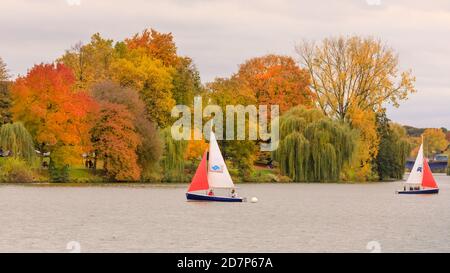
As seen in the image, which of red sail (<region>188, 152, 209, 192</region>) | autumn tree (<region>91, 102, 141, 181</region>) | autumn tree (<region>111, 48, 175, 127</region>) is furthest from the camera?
autumn tree (<region>111, 48, 175, 127</region>)

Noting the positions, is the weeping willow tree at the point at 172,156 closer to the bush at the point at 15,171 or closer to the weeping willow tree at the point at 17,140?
the weeping willow tree at the point at 17,140

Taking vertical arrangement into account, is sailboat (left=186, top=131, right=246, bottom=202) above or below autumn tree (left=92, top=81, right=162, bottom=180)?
below

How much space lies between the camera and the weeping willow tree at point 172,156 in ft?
296

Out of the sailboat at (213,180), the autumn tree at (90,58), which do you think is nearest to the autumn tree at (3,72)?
the autumn tree at (90,58)

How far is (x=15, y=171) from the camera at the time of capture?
273ft

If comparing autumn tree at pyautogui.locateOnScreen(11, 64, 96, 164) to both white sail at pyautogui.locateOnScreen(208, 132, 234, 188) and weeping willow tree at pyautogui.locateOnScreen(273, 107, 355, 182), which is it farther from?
white sail at pyautogui.locateOnScreen(208, 132, 234, 188)

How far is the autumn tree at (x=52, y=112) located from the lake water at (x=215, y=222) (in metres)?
9.09

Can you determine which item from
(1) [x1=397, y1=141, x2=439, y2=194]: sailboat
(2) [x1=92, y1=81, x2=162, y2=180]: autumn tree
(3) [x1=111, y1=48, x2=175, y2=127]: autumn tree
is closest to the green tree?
(3) [x1=111, y1=48, x2=175, y2=127]: autumn tree

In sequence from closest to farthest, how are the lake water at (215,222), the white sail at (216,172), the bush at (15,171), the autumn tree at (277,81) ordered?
the lake water at (215,222) → the white sail at (216,172) → the bush at (15,171) → the autumn tree at (277,81)

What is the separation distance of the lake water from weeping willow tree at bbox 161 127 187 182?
12.9 m

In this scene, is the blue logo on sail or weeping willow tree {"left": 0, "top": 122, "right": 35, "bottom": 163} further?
weeping willow tree {"left": 0, "top": 122, "right": 35, "bottom": 163}

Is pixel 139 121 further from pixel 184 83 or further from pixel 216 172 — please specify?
pixel 216 172

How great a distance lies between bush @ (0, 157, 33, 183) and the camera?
3253 inches
